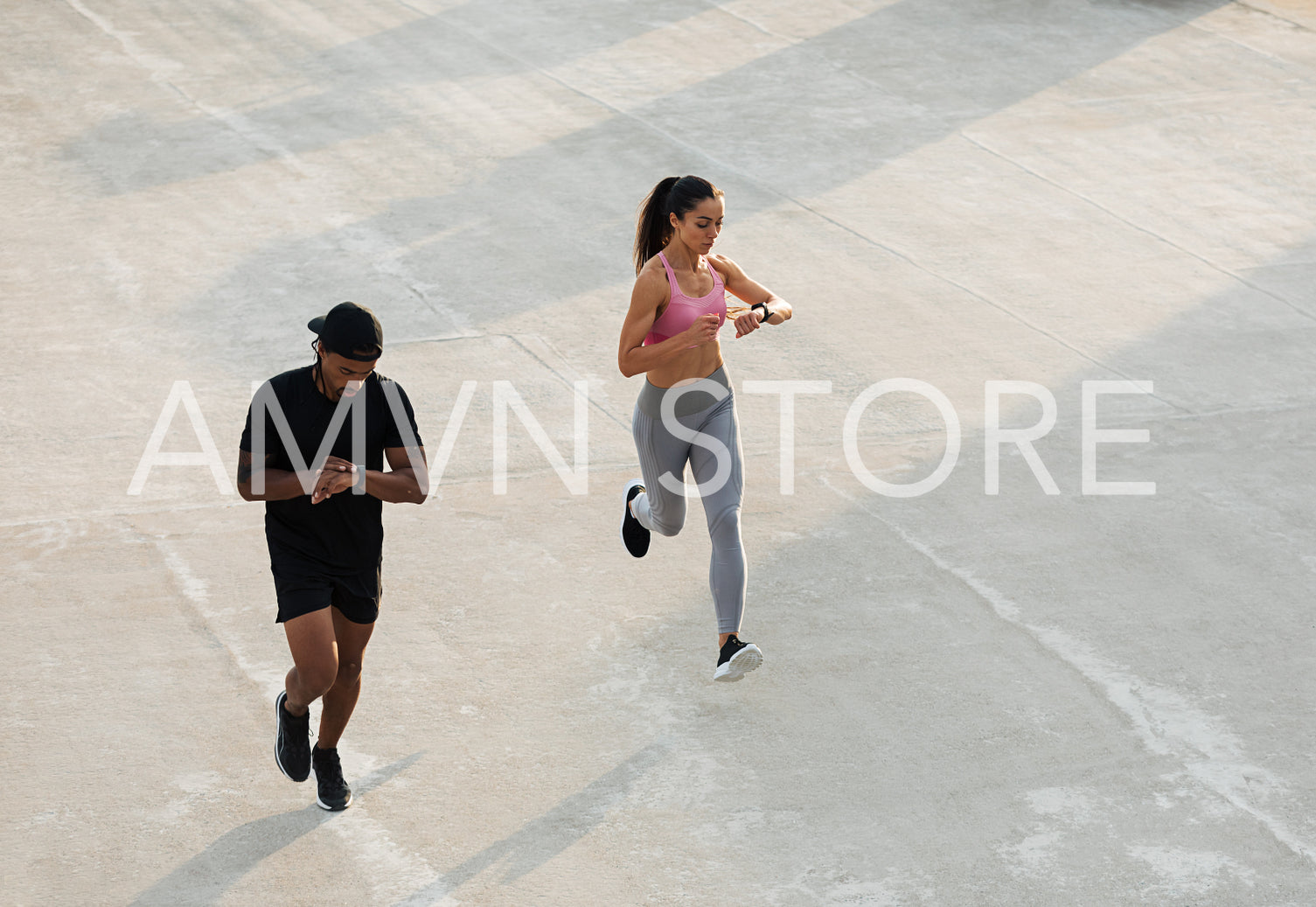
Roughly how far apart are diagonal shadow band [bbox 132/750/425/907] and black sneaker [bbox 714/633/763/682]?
1496mm

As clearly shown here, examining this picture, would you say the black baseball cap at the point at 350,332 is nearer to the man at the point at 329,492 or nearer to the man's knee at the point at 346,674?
the man at the point at 329,492

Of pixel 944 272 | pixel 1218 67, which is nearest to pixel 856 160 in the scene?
pixel 944 272

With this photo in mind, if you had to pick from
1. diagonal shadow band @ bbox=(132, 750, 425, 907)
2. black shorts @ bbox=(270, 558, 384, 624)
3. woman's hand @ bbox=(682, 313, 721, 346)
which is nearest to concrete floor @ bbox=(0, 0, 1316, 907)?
diagonal shadow band @ bbox=(132, 750, 425, 907)

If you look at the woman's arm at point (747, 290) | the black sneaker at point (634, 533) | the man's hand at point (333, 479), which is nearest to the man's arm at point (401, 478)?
the man's hand at point (333, 479)

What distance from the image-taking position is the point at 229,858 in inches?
198

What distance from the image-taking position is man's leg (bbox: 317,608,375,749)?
5.16 metres

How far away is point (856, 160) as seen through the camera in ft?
44.1

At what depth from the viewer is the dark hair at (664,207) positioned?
236 inches

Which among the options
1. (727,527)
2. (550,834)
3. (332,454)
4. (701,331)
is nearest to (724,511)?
(727,527)

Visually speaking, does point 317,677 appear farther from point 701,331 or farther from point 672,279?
point 672,279

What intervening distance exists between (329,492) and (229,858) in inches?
53.7

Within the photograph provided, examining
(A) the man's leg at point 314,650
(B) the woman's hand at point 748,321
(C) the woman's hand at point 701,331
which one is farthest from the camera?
(B) the woman's hand at point 748,321

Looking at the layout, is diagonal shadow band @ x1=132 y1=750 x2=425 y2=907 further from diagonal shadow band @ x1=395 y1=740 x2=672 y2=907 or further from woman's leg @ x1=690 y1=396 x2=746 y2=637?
woman's leg @ x1=690 y1=396 x2=746 y2=637

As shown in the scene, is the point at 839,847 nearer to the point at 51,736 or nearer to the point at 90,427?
the point at 51,736
